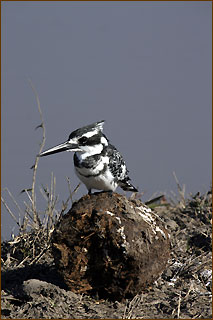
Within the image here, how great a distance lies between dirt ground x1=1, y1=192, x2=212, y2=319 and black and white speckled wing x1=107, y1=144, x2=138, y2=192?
1.24m

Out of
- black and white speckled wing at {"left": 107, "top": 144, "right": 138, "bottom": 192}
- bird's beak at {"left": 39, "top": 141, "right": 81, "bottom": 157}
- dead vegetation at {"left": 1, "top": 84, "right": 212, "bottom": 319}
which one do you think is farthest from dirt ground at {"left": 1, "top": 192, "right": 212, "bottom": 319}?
bird's beak at {"left": 39, "top": 141, "right": 81, "bottom": 157}

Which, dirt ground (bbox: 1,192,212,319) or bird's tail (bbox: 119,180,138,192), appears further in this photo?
bird's tail (bbox: 119,180,138,192)

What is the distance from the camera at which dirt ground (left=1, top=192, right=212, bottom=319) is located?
5738 millimetres

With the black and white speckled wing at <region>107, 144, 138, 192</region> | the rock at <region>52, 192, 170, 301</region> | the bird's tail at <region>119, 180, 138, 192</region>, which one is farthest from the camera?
the bird's tail at <region>119, 180, 138, 192</region>

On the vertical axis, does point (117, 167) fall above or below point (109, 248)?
above

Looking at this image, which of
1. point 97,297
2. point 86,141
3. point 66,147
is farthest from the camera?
point 86,141

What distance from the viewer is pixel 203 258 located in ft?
24.3

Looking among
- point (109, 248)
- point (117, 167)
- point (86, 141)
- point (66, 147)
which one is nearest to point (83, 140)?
point (86, 141)

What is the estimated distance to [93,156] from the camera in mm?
6324

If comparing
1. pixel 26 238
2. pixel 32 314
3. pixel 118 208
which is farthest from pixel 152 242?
pixel 26 238

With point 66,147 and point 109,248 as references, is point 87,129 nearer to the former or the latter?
point 66,147

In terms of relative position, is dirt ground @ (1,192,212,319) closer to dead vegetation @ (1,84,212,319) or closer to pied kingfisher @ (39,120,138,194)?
dead vegetation @ (1,84,212,319)

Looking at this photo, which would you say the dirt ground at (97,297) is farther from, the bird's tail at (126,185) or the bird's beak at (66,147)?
the bird's beak at (66,147)

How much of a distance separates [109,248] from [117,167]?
1256 millimetres
